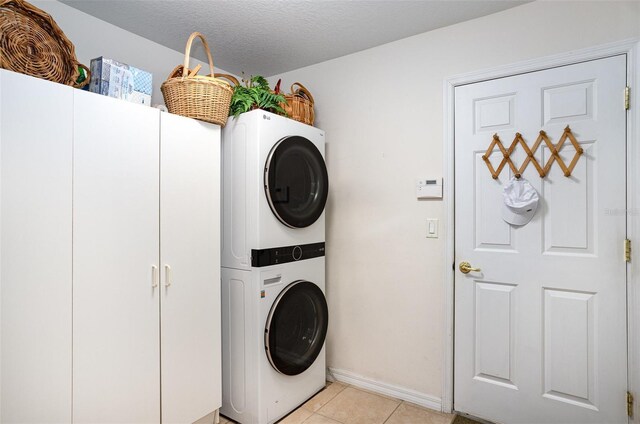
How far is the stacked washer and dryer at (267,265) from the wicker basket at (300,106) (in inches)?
6.5

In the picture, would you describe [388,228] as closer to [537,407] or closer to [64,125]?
[537,407]

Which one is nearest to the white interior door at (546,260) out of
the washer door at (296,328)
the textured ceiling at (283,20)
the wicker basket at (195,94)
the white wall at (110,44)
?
the textured ceiling at (283,20)

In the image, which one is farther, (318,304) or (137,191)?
(318,304)

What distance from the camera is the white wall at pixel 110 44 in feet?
6.31

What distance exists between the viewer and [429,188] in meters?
2.24

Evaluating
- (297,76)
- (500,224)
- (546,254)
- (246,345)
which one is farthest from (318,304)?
(297,76)

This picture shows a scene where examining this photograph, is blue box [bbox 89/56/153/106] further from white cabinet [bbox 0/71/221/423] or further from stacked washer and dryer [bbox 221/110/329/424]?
stacked washer and dryer [bbox 221/110/329/424]

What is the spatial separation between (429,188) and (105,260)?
1.84 m

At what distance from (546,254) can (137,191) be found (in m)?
2.16

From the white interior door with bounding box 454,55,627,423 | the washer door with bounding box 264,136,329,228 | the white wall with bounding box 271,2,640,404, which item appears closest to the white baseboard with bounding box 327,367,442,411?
the white wall with bounding box 271,2,640,404

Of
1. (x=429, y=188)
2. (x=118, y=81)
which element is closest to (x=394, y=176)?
(x=429, y=188)

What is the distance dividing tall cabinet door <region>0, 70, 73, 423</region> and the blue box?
0.24 m

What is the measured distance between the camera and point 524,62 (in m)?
1.95

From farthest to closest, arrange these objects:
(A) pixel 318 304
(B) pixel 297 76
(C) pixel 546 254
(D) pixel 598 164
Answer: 1. (B) pixel 297 76
2. (A) pixel 318 304
3. (C) pixel 546 254
4. (D) pixel 598 164
